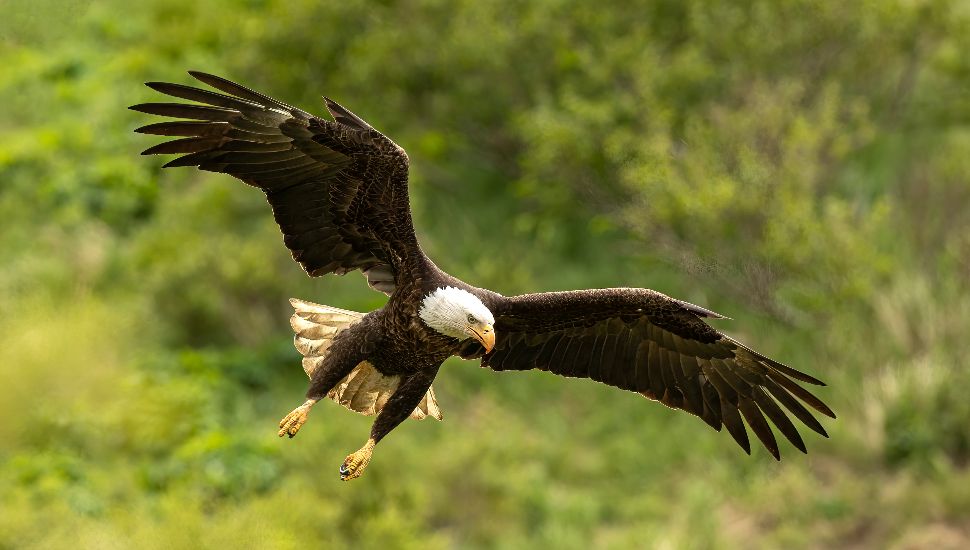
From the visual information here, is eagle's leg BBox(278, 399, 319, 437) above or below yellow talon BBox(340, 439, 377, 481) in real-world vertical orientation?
above

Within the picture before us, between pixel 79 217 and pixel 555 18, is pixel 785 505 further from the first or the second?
pixel 79 217

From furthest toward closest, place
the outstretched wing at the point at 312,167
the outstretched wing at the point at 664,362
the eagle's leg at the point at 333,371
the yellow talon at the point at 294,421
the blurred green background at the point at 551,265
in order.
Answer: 1. the blurred green background at the point at 551,265
2. the outstretched wing at the point at 664,362
3. the eagle's leg at the point at 333,371
4. the yellow talon at the point at 294,421
5. the outstretched wing at the point at 312,167

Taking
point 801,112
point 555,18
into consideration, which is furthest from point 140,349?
point 801,112

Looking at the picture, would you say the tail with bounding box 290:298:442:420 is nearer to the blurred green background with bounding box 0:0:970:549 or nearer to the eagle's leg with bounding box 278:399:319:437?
the eagle's leg with bounding box 278:399:319:437

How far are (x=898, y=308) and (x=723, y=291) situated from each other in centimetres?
194

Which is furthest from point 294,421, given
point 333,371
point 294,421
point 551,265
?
point 551,265

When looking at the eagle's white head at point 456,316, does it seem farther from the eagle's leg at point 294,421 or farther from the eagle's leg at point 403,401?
the eagle's leg at point 294,421

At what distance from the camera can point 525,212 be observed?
18.9 metres

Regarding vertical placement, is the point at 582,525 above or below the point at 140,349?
below

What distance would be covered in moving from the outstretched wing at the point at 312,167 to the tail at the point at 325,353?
0.39 meters

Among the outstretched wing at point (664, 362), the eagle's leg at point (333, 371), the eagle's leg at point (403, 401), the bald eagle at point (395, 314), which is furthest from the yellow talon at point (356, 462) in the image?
the outstretched wing at point (664, 362)

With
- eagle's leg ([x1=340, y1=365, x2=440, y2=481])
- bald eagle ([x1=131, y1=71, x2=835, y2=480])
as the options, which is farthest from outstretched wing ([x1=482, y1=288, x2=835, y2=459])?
eagle's leg ([x1=340, y1=365, x2=440, y2=481])

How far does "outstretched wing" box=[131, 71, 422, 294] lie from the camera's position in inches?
311

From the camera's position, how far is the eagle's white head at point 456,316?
7984 millimetres
